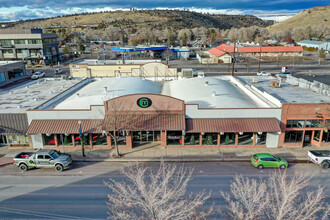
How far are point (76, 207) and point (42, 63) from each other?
87.0m

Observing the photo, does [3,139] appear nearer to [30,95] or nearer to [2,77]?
[30,95]

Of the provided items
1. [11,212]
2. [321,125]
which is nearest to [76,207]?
[11,212]

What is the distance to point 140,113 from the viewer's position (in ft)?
95.3

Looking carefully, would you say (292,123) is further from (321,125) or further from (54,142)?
(54,142)

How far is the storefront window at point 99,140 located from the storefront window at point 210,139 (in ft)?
36.6

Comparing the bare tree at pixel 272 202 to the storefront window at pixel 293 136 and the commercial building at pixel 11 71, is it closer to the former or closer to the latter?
the storefront window at pixel 293 136

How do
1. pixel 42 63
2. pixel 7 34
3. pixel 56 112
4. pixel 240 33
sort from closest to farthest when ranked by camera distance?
1. pixel 56 112
2. pixel 7 34
3. pixel 42 63
4. pixel 240 33

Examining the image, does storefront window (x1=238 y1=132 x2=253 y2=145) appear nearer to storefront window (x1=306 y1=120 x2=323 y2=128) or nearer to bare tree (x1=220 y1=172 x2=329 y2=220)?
storefront window (x1=306 y1=120 x2=323 y2=128)

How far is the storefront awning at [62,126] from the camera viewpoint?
92.8 ft

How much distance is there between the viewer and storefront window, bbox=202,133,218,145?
97.1ft

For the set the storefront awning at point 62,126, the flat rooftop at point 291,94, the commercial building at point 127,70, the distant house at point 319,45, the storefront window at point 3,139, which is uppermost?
the distant house at point 319,45

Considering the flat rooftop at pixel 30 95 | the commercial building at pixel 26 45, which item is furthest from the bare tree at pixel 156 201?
the commercial building at pixel 26 45

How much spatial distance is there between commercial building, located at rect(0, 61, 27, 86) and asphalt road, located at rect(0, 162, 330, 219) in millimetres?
37451

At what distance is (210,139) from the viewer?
29.5m
